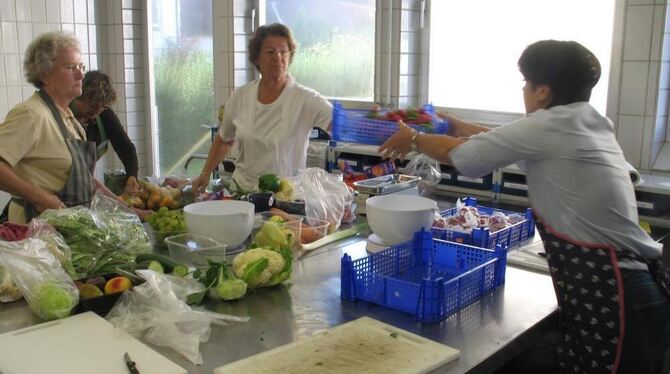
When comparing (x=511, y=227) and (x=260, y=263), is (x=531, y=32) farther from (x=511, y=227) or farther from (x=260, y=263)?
(x=260, y=263)

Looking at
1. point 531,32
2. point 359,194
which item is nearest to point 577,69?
point 359,194

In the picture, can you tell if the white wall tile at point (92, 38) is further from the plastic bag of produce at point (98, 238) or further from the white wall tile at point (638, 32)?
the white wall tile at point (638, 32)

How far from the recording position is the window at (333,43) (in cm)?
397

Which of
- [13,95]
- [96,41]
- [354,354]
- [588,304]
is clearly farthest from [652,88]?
[96,41]

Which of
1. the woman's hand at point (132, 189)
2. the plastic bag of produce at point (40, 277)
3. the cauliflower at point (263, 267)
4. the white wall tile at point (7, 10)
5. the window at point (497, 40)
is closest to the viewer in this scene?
the plastic bag of produce at point (40, 277)

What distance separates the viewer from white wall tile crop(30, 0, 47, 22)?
4324 millimetres

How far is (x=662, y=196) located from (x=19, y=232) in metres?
2.33

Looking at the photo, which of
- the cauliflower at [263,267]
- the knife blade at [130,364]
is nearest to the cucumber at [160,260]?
the cauliflower at [263,267]

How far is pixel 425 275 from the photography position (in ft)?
5.84

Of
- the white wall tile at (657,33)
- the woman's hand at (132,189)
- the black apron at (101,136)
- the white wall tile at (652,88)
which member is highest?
the white wall tile at (657,33)

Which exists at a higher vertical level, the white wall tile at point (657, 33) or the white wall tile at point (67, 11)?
the white wall tile at point (67, 11)

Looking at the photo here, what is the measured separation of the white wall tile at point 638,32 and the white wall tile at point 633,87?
4 centimetres

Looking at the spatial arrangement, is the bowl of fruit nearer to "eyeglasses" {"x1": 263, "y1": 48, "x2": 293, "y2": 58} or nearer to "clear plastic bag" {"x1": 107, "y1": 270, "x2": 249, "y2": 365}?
"clear plastic bag" {"x1": 107, "y1": 270, "x2": 249, "y2": 365}

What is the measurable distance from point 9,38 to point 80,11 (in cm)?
62
